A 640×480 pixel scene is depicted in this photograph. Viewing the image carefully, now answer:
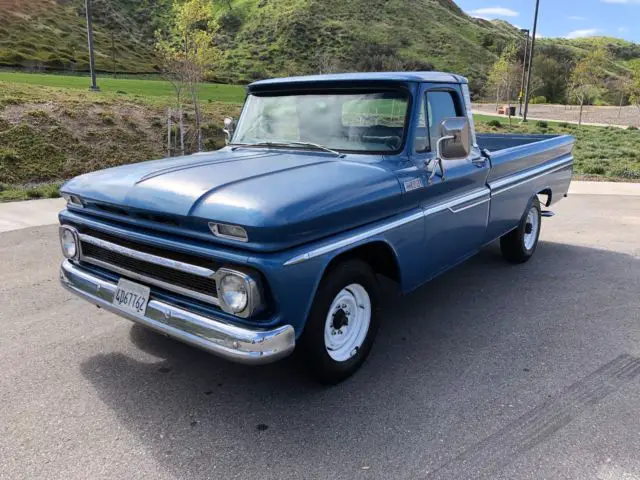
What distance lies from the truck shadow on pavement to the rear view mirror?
4.54 ft

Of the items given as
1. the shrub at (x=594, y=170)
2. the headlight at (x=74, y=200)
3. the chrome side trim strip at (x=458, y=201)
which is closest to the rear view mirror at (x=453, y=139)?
the chrome side trim strip at (x=458, y=201)

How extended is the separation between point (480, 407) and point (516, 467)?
54cm

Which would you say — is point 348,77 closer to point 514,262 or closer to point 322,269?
point 322,269

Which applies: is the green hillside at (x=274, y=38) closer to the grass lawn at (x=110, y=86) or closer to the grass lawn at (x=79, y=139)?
the grass lawn at (x=110, y=86)

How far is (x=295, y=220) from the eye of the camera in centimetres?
270

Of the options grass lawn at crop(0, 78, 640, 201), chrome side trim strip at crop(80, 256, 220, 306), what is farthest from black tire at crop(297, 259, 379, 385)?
grass lawn at crop(0, 78, 640, 201)

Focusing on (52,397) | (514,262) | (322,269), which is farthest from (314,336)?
(514,262)

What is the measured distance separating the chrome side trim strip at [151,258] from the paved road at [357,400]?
0.83 m

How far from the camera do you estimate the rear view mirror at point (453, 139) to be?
3602mm

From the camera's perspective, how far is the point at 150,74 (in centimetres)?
4672

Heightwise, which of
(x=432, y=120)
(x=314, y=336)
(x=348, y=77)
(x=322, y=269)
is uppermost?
(x=348, y=77)

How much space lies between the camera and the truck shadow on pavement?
8.89 ft

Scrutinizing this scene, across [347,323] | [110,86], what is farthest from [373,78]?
[110,86]

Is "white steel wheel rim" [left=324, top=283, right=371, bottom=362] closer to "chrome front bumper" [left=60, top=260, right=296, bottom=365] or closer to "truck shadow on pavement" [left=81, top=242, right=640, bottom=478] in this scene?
"truck shadow on pavement" [left=81, top=242, right=640, bottom=478]
